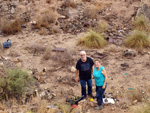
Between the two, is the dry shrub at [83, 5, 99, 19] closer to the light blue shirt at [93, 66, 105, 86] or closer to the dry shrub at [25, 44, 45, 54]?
the dry shrub at [25, 44, 45, 54]

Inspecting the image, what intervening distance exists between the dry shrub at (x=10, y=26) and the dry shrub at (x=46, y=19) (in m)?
1.05

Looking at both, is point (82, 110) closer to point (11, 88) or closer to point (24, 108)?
point (24, 108)

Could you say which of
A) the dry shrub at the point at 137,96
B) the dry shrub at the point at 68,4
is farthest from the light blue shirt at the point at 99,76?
the dry shrub at the point at 68,4

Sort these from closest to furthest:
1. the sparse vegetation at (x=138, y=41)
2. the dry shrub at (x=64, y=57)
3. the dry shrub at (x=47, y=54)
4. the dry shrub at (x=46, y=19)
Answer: the dry shrub at (x=64, y=57)
the dry shrub at (x=47, y=54)
the sparse vegetation at (x=138, y=41)
the dry shrub at (x=46, y=19)

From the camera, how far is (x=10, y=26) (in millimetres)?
11734

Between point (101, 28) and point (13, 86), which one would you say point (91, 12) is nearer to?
point (101, 28)

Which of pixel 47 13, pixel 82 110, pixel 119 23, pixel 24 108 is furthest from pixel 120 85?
pixel 47 13

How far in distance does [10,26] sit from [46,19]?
2.16 meters

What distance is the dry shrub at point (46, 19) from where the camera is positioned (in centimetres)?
1208

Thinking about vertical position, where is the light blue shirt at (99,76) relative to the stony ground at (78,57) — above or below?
above

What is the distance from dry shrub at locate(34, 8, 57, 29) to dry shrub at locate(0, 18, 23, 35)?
1.05 m

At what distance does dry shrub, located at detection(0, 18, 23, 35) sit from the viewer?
1167 centimetres

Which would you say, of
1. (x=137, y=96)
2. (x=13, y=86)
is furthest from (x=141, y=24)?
(x=13, y=86)

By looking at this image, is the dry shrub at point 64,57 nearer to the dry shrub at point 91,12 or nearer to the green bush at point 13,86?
the green bush at point 13,86
